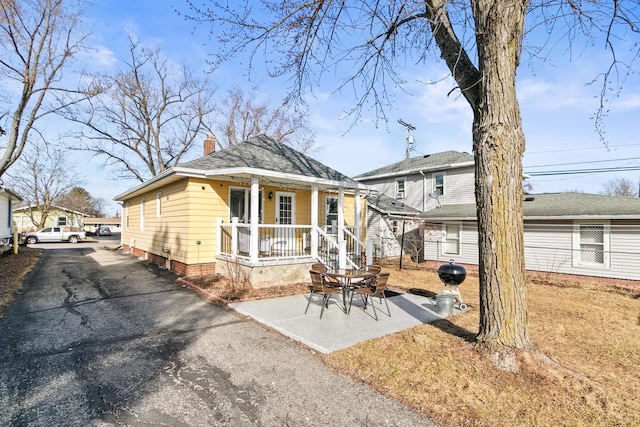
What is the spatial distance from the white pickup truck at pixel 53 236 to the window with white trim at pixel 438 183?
99.7 feet

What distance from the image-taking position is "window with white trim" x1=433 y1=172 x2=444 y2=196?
18922mm

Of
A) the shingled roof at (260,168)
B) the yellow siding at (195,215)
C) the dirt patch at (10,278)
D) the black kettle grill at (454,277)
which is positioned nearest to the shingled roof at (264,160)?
the shingled roof at (260,168)

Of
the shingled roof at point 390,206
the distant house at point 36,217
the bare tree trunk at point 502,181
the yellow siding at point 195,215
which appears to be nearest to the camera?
the bare tree trunk at point 502,181

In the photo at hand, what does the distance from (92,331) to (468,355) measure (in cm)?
554

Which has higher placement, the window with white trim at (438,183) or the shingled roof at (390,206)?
the window with white trim at (438,183)

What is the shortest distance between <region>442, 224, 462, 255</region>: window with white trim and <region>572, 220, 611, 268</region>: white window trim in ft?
14.2

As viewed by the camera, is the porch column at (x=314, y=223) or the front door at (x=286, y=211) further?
the front door at (x=286, y=211)

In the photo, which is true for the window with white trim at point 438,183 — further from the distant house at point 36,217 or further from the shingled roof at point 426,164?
the distant house at point 36,217

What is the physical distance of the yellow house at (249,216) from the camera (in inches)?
344

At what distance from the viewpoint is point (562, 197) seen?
14.4 meters

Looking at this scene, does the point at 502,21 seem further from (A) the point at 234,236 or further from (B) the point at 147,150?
(B) the point at 147,150

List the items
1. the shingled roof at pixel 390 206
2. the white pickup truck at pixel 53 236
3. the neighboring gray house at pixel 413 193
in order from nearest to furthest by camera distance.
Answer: the neighboring gray house at pixel 413 193 < the shingled roof at pixel 390 206 < the white pickup truck at pixel 53 236

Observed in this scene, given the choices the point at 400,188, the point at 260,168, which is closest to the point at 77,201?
the point at 400,188

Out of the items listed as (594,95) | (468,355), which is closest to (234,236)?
(468,355)
